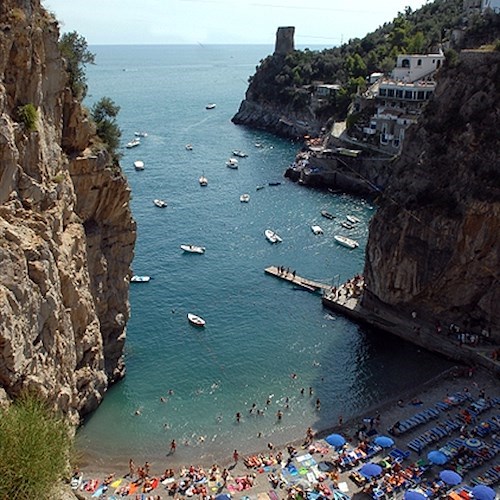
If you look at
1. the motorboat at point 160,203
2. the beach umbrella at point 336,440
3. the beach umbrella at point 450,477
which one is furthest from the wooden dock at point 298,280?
the beach umbrella at point 450,477

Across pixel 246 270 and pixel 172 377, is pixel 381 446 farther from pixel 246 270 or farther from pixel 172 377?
pixel 246 270

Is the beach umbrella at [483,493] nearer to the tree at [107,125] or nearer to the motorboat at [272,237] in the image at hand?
the tree at [107,125]

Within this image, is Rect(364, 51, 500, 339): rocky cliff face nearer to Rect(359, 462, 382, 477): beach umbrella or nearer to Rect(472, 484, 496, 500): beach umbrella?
Rect(472, 484, 496, 500): beach umbrella

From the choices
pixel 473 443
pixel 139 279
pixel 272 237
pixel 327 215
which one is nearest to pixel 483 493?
pixel 473 443

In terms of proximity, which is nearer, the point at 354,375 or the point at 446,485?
the point at 446,485

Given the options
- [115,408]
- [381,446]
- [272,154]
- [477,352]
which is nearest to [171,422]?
[115,408]

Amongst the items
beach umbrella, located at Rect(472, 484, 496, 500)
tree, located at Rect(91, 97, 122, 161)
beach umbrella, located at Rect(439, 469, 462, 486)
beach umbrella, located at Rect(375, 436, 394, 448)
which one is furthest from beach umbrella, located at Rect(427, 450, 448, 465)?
tree, located at Rect(91, 97, 122, 161)
